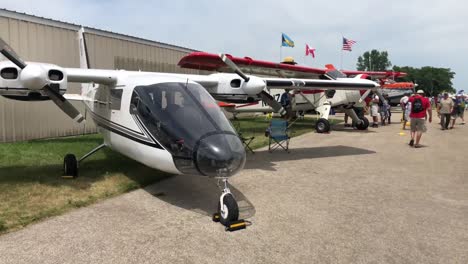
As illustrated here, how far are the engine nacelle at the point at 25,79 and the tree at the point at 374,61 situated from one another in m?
152

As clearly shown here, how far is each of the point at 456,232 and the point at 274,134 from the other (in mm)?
6841

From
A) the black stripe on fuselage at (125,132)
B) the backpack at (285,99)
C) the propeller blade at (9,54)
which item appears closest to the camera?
the black stripe on fuselage at (125,132)

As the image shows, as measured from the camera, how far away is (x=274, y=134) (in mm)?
11234

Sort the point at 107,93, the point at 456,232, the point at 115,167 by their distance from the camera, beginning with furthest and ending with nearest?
the point at 115,167 < the point at 107,93 < the point at 456,232

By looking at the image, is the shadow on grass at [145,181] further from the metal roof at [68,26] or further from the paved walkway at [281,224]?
the metal roof at [68,26]

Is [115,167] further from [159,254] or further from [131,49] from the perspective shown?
[131,49]

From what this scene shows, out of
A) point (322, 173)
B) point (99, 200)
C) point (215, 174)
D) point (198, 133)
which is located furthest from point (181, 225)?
point (322, 173)

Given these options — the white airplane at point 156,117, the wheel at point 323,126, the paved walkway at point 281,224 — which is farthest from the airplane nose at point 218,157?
the wheel at point 323,126

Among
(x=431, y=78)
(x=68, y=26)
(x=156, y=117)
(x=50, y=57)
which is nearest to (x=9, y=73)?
(x=156, y=117)

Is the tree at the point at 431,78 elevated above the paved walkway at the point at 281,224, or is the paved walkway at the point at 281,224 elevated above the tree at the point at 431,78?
the tree at the point at 431,78

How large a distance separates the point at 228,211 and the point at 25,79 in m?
4.38

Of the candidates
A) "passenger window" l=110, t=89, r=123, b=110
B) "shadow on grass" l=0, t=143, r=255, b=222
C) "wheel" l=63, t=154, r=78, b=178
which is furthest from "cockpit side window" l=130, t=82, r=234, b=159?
"wheel" l=63, t=154, r=78, b=178

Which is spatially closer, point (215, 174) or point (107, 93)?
point (215, 174)

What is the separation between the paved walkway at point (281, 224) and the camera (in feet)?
13.1
